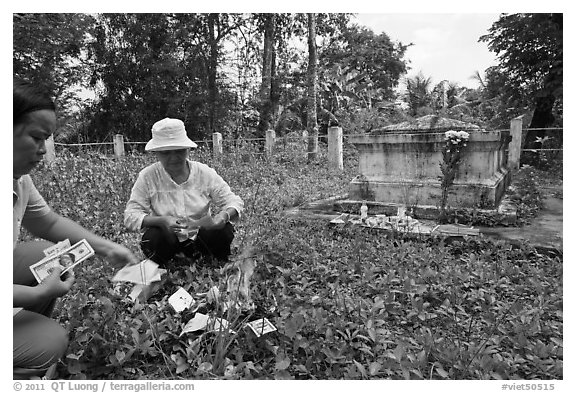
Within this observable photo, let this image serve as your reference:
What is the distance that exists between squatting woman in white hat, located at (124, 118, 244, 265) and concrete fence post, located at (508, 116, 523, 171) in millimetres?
8060

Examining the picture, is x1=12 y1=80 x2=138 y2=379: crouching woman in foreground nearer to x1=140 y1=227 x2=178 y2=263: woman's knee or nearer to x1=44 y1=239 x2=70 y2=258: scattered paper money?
x1=44 y1=239 x2=70 y2=258: scattered paper money

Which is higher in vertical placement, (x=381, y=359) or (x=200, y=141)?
(x=200, y=141)

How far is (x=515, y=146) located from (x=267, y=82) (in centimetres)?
846

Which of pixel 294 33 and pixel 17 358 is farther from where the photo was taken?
pixel 294 33

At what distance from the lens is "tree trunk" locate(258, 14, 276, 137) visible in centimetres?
1299

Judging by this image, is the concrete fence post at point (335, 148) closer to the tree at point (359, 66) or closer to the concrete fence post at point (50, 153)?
the tree at point (359, 66)

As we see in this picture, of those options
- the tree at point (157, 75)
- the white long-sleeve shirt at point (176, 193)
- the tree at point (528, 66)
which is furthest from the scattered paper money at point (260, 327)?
the tree at point (528, 66)

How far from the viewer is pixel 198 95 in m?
8.80

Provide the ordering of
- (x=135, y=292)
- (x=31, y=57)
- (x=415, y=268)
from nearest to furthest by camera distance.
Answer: (x=135, y=292) < (x=415, y=268) < (x=31, y=57)

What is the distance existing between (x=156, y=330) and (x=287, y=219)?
2532mm

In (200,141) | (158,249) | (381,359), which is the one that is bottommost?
(381,359)

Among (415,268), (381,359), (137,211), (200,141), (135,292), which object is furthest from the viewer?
(200,141)

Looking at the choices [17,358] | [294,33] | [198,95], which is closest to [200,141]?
[198,95]

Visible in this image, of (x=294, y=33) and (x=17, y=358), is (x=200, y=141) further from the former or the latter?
(x=17, y=358)
